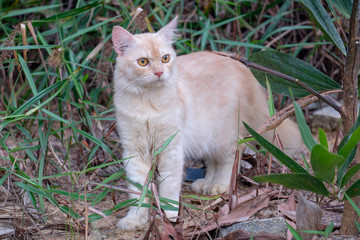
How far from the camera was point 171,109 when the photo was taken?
8.02ft

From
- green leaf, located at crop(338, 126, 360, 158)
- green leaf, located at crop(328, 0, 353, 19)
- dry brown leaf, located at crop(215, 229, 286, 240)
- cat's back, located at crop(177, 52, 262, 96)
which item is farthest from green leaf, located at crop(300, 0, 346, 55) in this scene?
cat's back, located at crop(177, 52, 262, 96)

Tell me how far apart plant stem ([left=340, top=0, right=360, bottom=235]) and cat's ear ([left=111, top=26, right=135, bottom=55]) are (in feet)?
3.69

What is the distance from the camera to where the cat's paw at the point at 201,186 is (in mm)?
2887

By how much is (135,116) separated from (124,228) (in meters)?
0.54

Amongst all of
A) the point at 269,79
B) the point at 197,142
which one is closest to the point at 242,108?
the point at 197,142

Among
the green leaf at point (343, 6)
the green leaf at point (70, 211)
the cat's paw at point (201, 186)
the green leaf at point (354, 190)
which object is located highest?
the green leaf at point (343, 6)

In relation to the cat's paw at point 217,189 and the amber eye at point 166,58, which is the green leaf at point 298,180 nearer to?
the amber eye at point 166,58

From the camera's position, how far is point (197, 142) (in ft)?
8.98

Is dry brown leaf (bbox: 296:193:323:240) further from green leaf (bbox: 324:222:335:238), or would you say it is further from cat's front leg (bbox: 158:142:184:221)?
cat's front leg (bbox: 158:142:184:221)

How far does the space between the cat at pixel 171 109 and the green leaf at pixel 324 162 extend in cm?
58

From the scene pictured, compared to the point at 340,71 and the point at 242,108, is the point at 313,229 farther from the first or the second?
the point at 340,71

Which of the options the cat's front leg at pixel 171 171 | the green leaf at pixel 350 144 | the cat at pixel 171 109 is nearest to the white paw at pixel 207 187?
A: the cat at pixel 171 109

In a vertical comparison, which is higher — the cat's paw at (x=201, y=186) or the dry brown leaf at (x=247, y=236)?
the dry brown leaf at (x=247, y=236)

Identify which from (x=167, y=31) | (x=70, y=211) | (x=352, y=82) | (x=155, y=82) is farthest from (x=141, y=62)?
(x=352, y=82)
